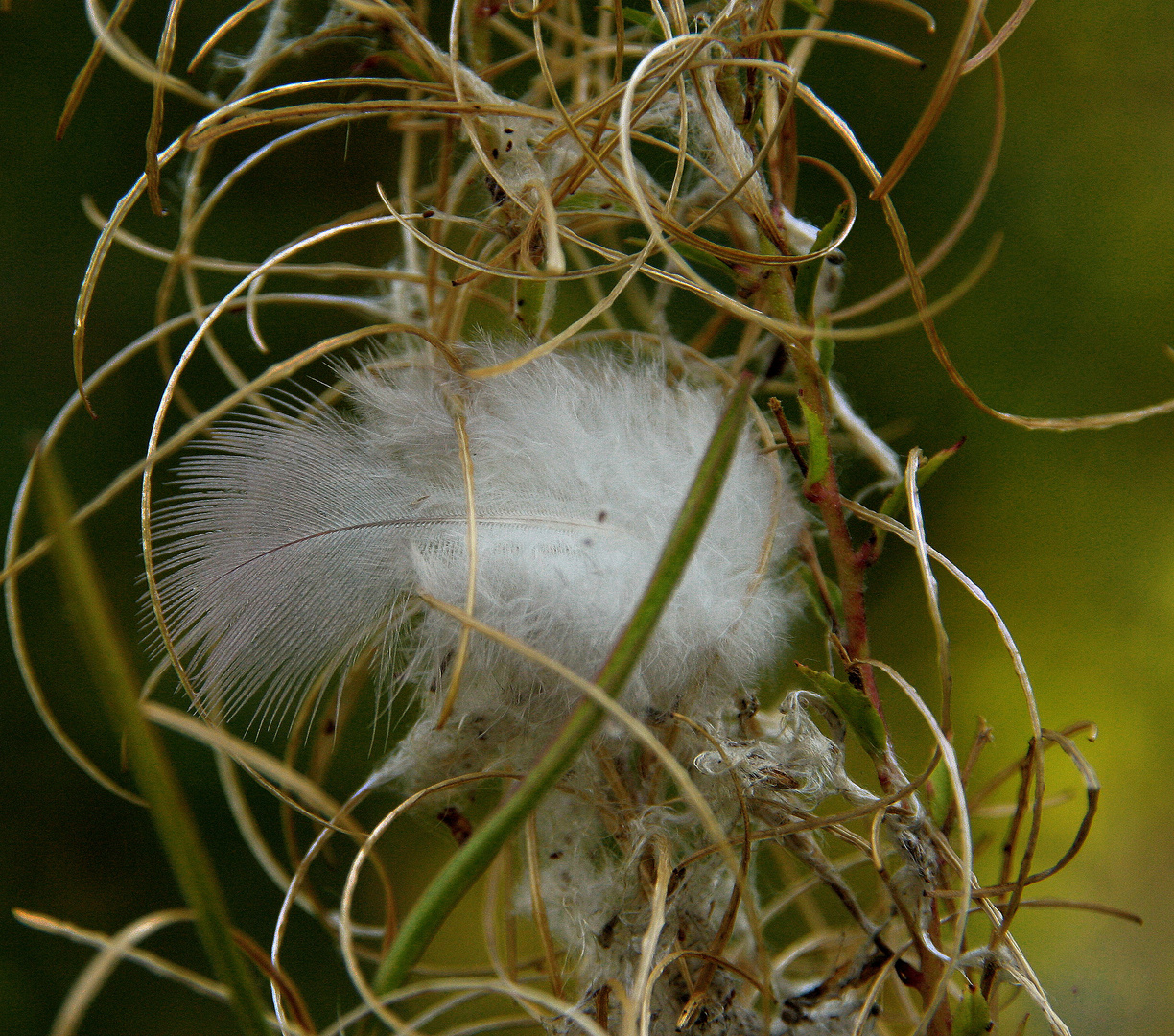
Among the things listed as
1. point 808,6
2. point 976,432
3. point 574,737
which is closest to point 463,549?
point 574,737

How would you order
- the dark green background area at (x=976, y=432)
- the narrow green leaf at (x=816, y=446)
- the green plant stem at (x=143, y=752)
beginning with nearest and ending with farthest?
the green plant stem at (x=143, y=752) < the narrow green leaf at (x=816, y=446) < the dark green background area at (x=976, y=432)

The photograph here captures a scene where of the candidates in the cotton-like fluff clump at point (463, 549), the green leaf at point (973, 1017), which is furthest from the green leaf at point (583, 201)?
the green leaf at point (973, 1017)

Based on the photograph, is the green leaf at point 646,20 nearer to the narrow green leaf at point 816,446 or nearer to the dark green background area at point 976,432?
the narrow green leaf at point 816,446

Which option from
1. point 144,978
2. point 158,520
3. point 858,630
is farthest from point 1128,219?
point 144,978

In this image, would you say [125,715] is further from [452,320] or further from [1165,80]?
[1165,80]

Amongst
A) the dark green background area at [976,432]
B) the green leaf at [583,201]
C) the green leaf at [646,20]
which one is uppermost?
the green leaf at [646,20]
